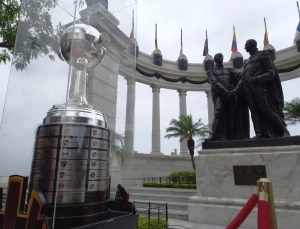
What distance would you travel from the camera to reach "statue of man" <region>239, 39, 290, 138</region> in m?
6.90

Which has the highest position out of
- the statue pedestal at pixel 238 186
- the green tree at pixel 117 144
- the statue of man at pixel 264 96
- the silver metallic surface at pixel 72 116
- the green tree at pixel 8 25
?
the green tree at pixel 8 25

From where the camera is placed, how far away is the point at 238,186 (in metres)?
6.36

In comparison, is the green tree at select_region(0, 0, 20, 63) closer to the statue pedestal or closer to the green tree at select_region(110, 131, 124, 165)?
the green tree at select_region(110, 131, 124, 165)

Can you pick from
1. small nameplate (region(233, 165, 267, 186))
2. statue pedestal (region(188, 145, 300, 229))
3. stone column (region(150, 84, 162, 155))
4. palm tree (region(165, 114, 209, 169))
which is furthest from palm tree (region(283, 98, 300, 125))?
small nameplate (region(233, 165, 267, 186))

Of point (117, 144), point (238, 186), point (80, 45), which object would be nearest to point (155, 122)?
point (238, 186)

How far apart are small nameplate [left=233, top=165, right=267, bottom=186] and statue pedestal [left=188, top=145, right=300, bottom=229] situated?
0.29 ft

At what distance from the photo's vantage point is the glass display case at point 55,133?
2.09 m

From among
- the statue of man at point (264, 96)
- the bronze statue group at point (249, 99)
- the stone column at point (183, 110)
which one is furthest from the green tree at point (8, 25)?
the stone column at point (183, 110)

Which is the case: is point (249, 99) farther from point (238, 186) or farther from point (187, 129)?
point (187, 129)

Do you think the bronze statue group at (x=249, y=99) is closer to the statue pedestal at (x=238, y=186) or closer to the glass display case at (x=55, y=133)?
the statue pedestal at (x=238, y=186)

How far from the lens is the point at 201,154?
7277 mm

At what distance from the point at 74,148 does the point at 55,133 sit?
0.25 meters

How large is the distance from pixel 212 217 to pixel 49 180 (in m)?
5.54

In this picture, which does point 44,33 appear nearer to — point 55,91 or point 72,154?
point 55,91
